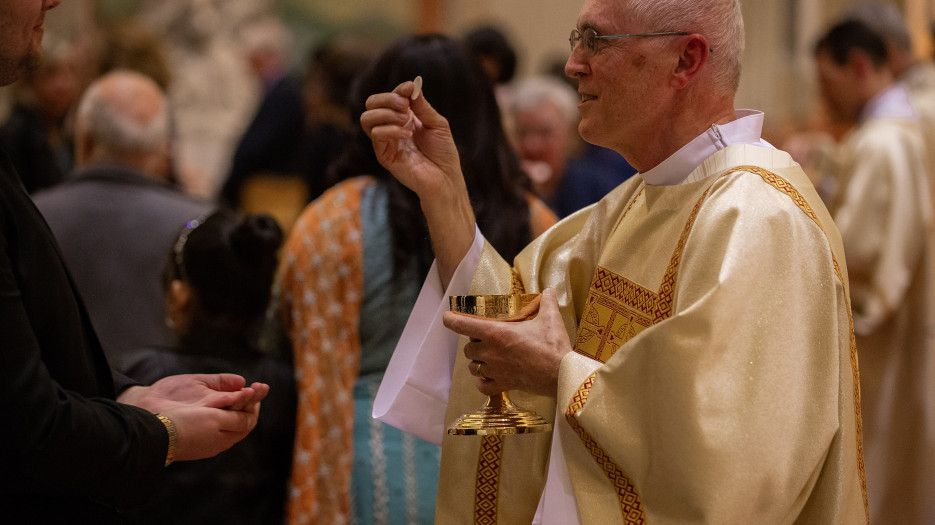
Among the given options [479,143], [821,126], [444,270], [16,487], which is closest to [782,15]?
[821,126]

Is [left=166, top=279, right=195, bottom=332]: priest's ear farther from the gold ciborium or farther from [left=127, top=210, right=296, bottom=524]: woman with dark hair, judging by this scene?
the gold ciborium

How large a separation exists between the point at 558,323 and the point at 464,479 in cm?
48

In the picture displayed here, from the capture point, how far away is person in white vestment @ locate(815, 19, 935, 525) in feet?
15.9

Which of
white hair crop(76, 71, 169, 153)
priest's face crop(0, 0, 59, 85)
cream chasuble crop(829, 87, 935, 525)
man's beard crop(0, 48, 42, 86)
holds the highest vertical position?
priest's face crop(0, 0, 59, 85)

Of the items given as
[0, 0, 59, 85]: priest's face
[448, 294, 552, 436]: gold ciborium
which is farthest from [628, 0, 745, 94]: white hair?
[0, 0, 59, 85]: priest's face

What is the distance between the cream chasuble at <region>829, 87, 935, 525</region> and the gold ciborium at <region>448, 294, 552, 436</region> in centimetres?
330

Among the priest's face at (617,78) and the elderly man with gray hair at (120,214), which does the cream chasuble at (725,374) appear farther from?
the elderly man with gray hair at (120,214)

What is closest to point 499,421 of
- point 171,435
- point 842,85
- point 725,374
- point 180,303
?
point 725,374

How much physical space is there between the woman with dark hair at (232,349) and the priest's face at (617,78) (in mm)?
1286

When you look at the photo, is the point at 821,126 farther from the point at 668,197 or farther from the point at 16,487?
the point at 16,487

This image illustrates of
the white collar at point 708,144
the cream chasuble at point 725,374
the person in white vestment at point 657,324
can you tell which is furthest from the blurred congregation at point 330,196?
the cream chasuble at point 725,374

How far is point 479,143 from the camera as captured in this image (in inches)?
118

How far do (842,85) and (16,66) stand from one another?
4.27 metres

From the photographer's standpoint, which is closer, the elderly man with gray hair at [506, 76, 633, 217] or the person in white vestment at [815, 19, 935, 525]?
the person in white vestment at [815, 19, 935, 525]
